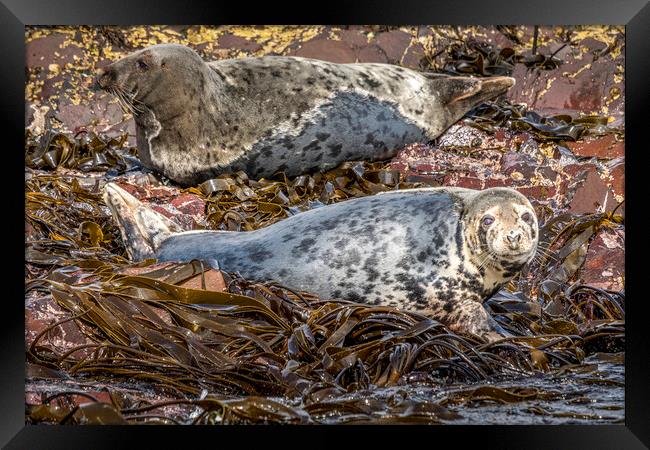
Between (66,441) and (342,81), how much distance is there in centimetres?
328

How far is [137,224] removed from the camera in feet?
19.2

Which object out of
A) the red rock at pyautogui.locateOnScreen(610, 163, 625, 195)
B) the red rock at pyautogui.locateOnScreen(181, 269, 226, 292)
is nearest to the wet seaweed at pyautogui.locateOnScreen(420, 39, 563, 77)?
the red rock at pyautogui.locateOnScreen(610, 163, 625, 195)

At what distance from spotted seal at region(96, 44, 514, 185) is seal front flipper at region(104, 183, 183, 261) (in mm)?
837

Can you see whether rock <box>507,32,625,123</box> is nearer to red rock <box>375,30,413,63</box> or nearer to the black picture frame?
the black picture frame

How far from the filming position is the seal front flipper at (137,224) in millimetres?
5809

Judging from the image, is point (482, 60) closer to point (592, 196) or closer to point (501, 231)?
point (592, 196)

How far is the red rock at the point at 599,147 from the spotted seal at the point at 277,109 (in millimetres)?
612

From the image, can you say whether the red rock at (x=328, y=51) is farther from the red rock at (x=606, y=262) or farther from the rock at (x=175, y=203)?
the red rock at (x=606, y=262)

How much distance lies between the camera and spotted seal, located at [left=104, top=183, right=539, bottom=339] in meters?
5.28

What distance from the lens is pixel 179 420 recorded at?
4.62 metres

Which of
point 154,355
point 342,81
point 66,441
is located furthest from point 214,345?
point 342,81

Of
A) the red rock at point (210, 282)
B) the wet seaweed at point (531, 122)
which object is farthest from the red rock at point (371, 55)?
the red rock at point (210, 282)

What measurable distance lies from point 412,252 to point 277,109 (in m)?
1.97
